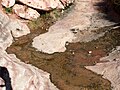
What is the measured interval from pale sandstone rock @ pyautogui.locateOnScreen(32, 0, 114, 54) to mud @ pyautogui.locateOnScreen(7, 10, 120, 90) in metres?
0.57

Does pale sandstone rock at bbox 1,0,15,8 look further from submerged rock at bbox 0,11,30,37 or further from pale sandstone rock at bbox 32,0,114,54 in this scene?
pale sandstone rock at bbox 32,0,114,54

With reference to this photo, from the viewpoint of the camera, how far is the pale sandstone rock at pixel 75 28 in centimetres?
2333

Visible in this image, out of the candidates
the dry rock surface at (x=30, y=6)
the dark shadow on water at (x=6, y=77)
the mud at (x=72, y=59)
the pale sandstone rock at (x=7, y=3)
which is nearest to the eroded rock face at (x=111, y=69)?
the mud at (x=72, y=59)

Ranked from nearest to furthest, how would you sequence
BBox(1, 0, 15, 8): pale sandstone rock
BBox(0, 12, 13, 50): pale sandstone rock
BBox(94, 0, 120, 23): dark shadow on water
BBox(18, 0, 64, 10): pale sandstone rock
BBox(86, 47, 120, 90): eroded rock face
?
BBox(86, 47, 120, 90): eroded rock face, BBox(0, 12, 13, 50): pale sandstone rock, BBox(94, 0, 120, 23): dark shadow on water, BBox(1, 0, 15, 8): pale sandstone rock, BBox(18, 0, 64, 10): pale sandstone rock

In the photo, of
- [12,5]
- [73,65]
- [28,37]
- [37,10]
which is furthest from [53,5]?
[73,65]

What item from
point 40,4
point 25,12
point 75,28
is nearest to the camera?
point 75,28

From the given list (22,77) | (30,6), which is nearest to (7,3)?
(30,6)

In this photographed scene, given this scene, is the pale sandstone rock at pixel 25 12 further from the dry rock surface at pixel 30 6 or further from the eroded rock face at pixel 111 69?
the eroded rock face at pixel 111 69

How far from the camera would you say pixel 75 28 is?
26.1 metres

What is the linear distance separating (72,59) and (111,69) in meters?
3.03

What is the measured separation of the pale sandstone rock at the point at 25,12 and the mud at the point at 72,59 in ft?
6.93

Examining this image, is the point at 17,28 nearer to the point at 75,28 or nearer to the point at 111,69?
the point at 75,28

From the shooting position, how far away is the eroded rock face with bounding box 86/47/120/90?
18.0 m

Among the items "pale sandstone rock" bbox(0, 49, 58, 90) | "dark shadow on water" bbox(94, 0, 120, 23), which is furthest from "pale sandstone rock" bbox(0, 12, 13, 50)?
"dark shadow on water" bbox(94, 0, 120, 23)
